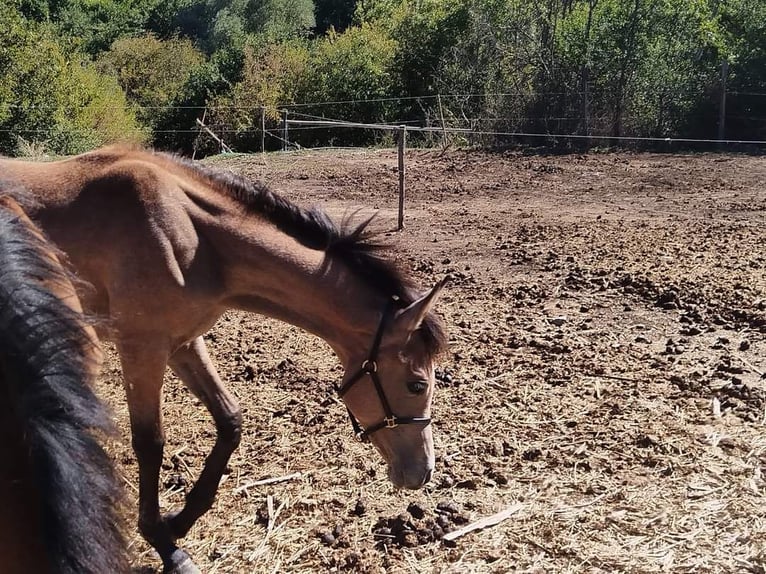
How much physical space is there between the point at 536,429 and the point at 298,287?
1.88 metres

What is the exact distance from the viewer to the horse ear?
8.76 feet

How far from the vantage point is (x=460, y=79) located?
853 inches

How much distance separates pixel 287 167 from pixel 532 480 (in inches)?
484

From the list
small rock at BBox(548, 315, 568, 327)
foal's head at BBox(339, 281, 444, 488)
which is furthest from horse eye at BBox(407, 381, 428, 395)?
small rock at BBox(548, 315, 568, 327)

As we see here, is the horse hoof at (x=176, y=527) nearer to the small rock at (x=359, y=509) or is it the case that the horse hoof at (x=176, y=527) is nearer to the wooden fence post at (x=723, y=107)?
the small rock at (x=359, y=509)

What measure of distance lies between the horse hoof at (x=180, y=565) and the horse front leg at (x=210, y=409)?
8.7 inches

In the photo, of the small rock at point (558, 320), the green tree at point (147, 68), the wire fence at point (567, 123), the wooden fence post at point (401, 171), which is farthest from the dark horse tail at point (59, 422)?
the green tree at point (147, 68)

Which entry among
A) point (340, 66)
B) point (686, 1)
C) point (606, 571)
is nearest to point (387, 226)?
point (606, 571)

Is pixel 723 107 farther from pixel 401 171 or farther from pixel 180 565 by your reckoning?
pixel 180 565

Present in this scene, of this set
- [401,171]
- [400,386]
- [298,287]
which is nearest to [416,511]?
[400,386]

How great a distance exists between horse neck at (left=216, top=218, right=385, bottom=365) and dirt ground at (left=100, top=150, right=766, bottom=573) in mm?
423

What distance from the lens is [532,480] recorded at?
11.9 feet

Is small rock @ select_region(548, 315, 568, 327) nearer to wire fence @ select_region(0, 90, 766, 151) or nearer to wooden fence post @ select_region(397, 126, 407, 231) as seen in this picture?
wooden fence post @ select_region(397, 126, 407, 231)

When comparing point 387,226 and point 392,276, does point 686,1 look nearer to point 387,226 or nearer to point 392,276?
point 387,226
